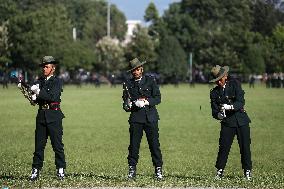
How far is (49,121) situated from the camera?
1243 cm

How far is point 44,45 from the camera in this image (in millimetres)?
82125

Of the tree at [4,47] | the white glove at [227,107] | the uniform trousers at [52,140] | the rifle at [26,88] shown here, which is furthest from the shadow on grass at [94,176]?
the tree at [4,47]

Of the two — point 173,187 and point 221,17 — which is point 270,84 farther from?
point 173,187

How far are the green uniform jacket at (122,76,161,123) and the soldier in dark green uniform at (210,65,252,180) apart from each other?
3.39 feet

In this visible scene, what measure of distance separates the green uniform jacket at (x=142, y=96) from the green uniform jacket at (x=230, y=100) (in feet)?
3.30

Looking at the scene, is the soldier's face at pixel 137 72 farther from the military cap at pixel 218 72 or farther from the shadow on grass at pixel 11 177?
the shadow on grass at pixel 11 177

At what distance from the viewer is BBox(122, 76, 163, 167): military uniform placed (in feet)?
41.6

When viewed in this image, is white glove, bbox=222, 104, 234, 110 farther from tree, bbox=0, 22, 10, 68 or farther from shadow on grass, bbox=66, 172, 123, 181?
tree, bbox=0, 22, 10, 68

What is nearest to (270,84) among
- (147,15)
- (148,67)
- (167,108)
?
(148,67)

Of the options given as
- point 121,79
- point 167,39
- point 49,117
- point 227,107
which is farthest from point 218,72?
point 167,39

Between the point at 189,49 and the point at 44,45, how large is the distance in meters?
38.5

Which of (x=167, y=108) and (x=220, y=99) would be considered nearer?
(x=220, y=99)

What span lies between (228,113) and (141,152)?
5.98m

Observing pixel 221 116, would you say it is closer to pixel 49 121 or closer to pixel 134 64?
pixel 134 64
